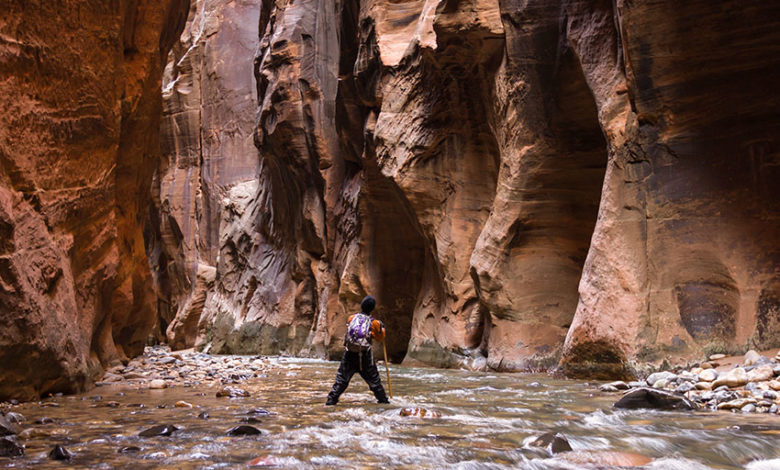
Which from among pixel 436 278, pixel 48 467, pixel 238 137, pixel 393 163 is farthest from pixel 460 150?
pixel 238 137

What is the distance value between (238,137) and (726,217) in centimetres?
2947

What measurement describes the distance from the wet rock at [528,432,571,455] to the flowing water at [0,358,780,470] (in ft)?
0.40

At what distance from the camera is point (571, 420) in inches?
211

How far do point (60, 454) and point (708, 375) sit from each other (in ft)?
19.7

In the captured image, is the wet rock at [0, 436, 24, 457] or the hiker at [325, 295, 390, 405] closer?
the wet rock at [0, 436, 24, 457]

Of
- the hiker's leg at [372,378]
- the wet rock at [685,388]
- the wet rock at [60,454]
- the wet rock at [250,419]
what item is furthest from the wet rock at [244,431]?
the wet rock at [685,388]

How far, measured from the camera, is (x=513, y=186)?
41.8ft

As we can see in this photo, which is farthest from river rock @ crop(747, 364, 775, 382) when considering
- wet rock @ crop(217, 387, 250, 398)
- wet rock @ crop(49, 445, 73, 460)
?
wet rock @ crop(49, 445, 73, 460)

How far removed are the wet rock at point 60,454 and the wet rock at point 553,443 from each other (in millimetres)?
2907

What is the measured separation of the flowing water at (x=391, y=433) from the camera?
12.5 ft

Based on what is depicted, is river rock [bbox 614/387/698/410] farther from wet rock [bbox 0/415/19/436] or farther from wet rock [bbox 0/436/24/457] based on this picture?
wet rock [bbox 0/415/19/436]

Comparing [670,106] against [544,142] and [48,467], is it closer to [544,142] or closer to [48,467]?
[544,142]

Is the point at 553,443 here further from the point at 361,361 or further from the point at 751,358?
the point at 751,358

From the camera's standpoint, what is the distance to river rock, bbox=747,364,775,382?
20.1 feet
